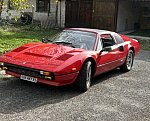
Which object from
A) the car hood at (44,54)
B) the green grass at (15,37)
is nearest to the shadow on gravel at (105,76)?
the car hood at (44,54)

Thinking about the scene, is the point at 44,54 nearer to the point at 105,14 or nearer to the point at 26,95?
the point at 26,95

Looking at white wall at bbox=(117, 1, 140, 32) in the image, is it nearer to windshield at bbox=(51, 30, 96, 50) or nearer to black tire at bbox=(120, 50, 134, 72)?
black tire at bbox=(120, 50, 134, 72)

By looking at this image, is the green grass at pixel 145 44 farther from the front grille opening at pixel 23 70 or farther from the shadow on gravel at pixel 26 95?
the front grille opening at pixel 23 70

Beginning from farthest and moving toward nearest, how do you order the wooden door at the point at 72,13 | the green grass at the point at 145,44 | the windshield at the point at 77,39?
the wooden door at the point at 72,13 < the green grass at the point at 145,44 < the windshield at the point at 77,39

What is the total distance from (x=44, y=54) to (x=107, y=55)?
177cm

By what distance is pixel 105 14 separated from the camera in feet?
62.3

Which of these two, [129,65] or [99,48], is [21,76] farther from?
[129,65]

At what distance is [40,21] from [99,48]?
632 inches

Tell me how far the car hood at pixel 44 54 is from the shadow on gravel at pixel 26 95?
0.67 m

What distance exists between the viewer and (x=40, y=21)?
22000mm

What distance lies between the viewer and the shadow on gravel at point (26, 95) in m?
4.84

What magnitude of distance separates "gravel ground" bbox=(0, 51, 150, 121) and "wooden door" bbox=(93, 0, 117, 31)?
477 inches

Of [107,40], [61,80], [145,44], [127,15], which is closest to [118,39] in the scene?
[107,40]

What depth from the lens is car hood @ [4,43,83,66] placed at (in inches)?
217
